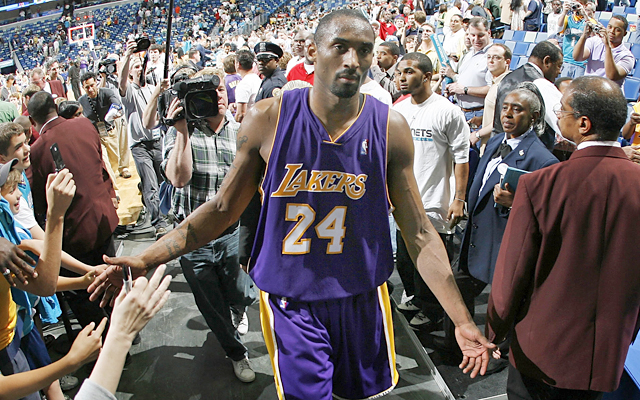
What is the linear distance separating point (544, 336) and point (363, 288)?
80cm

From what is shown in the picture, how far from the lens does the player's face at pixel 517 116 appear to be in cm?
319

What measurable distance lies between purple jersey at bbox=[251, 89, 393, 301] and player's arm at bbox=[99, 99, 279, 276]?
74 mm

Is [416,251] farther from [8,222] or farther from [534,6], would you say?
[534,6]

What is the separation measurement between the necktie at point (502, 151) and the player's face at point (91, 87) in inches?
216

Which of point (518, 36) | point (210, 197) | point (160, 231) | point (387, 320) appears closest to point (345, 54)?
point (387, 320)

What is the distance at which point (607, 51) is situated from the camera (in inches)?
217

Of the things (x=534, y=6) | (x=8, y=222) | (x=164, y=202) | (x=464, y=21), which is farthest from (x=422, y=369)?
(x=534, y=6)

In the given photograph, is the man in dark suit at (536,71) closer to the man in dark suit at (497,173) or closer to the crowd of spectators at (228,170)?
the crowd of spectators at (228,170)

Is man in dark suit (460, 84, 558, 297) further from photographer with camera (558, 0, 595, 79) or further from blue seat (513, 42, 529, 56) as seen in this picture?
blue seat (513, 42, 529, 56)

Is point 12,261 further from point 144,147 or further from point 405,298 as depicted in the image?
point 144,147

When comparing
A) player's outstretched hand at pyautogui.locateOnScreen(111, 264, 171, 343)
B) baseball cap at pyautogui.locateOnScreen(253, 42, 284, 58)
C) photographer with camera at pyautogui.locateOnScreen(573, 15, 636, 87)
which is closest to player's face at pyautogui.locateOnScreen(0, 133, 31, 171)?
player's outstretched hand at pyautogui.locateOnScreen(111, 264, 171, 343)

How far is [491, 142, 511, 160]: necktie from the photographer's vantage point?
10.5ft

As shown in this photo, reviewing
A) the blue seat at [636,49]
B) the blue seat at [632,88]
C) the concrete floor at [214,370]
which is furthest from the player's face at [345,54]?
the blue seat at [636,49]

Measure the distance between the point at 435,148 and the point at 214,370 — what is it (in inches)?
90.8
